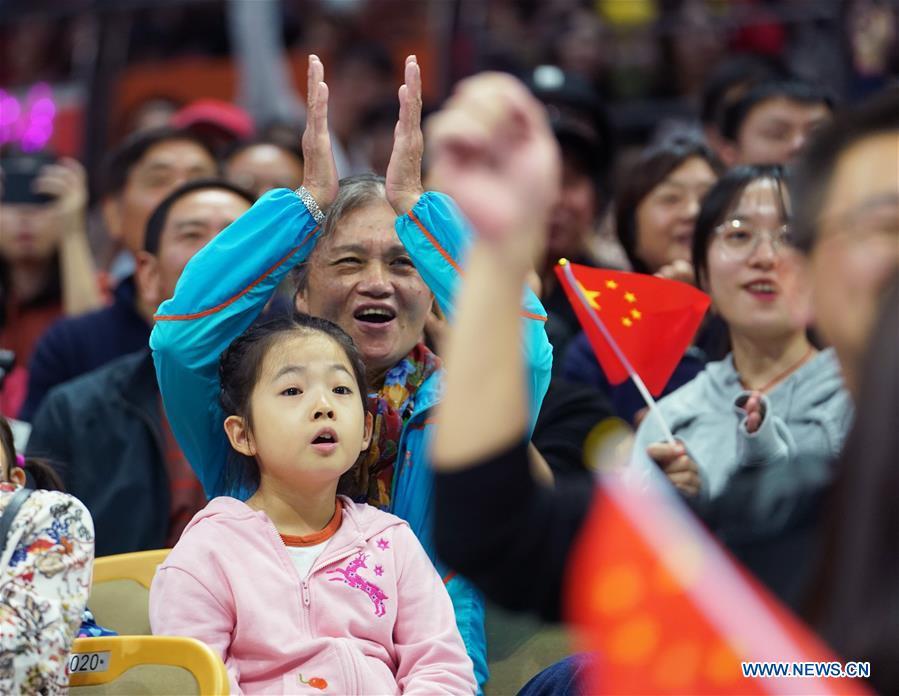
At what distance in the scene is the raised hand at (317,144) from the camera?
279cm

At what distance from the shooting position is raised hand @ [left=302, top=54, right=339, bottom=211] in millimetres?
2785

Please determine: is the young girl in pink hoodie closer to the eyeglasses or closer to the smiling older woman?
the smiling older woman

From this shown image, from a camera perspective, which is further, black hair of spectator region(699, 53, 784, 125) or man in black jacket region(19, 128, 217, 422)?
black hair of spectator region(699, 53, 784, 125)

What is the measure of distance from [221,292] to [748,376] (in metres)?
1.30

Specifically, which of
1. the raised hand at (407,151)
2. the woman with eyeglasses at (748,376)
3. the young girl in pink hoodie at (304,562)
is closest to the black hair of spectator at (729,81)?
the woman with eyeglasses at (748,376)

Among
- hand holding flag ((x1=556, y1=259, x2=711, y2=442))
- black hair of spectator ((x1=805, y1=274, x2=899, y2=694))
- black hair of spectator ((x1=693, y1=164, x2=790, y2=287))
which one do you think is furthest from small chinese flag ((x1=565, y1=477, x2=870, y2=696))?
black hair of spectator ((x1=693, y1=164, x2=790, y2=287))

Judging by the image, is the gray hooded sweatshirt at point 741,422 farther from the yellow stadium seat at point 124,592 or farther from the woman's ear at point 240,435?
the yellow stadium seat at point 124,592

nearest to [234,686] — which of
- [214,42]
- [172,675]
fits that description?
[172,675]

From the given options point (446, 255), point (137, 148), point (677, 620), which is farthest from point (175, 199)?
point (677, 620)

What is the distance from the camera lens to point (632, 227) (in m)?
4.42

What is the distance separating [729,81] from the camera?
537cm

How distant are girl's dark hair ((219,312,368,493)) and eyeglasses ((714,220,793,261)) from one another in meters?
1.08

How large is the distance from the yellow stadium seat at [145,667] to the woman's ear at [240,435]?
44 cm

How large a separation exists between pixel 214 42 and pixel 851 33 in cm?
338
